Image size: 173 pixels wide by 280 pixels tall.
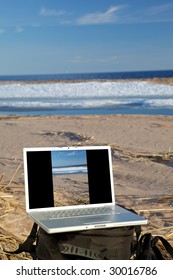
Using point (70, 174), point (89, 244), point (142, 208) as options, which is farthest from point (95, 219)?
point (142, 208)

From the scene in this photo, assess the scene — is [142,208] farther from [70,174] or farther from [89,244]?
[89,244]

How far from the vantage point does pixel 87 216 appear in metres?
2.75

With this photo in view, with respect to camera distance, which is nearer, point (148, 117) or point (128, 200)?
point (128, 200)

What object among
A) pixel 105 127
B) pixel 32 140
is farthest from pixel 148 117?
pixel 32 140

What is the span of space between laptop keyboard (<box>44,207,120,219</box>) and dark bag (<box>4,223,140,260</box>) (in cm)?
14

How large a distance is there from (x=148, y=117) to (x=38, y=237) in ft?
36.7

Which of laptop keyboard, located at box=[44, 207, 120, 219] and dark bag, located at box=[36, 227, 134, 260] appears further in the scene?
laptop keyboard, located at box=[44, 207, 120, 219]

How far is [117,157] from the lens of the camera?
7.90 meters

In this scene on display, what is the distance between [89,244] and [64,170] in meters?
0.62

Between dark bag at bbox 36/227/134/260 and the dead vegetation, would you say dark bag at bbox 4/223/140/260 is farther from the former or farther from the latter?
the dead vegetation

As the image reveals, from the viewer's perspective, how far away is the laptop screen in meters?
2.90

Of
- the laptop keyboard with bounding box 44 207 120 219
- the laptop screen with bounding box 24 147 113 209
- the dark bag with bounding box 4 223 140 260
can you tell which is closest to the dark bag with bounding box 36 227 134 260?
the dark bag with bounding box 4 223 140 260

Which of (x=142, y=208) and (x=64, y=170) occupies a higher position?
(x=64, y=170)
